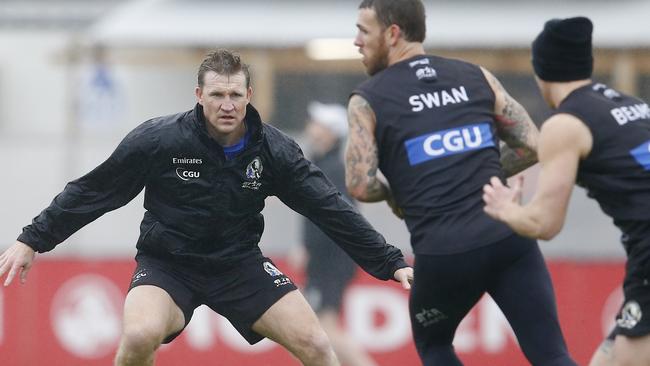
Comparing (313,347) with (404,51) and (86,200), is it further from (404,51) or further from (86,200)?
(404,51)

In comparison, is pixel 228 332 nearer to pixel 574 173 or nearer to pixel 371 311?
pixel 371 311

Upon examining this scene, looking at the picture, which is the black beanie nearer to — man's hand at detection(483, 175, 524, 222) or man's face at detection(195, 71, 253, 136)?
man's hand at detection(483, 175, 524, 222)

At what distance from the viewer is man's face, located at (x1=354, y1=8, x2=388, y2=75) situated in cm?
609

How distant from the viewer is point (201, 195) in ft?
22.8

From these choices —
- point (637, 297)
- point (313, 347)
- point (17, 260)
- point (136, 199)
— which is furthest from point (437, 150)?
point (136, 199)

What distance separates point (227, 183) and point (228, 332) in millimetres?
4817

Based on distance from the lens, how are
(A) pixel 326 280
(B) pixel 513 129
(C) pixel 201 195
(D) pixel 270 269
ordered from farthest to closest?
(A) pixel 326 280
(D) pixel 270 269
(C) pixel 201 195
(B) pixel 513 129

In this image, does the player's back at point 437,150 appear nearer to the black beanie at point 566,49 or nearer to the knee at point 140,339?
the black beanie at point 566,49

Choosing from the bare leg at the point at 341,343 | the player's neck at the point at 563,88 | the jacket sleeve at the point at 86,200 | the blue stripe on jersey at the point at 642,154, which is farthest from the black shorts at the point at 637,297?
the bare leg at the point at 341,343

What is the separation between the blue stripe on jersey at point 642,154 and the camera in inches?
217

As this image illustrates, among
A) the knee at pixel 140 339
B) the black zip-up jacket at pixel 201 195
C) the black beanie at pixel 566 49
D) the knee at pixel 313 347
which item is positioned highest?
the black beanie at pixel 566 49

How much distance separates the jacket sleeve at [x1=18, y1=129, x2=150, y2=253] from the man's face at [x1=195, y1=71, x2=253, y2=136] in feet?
1.44

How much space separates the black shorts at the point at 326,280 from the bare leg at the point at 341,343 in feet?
0.23

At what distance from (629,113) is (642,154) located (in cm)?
20
